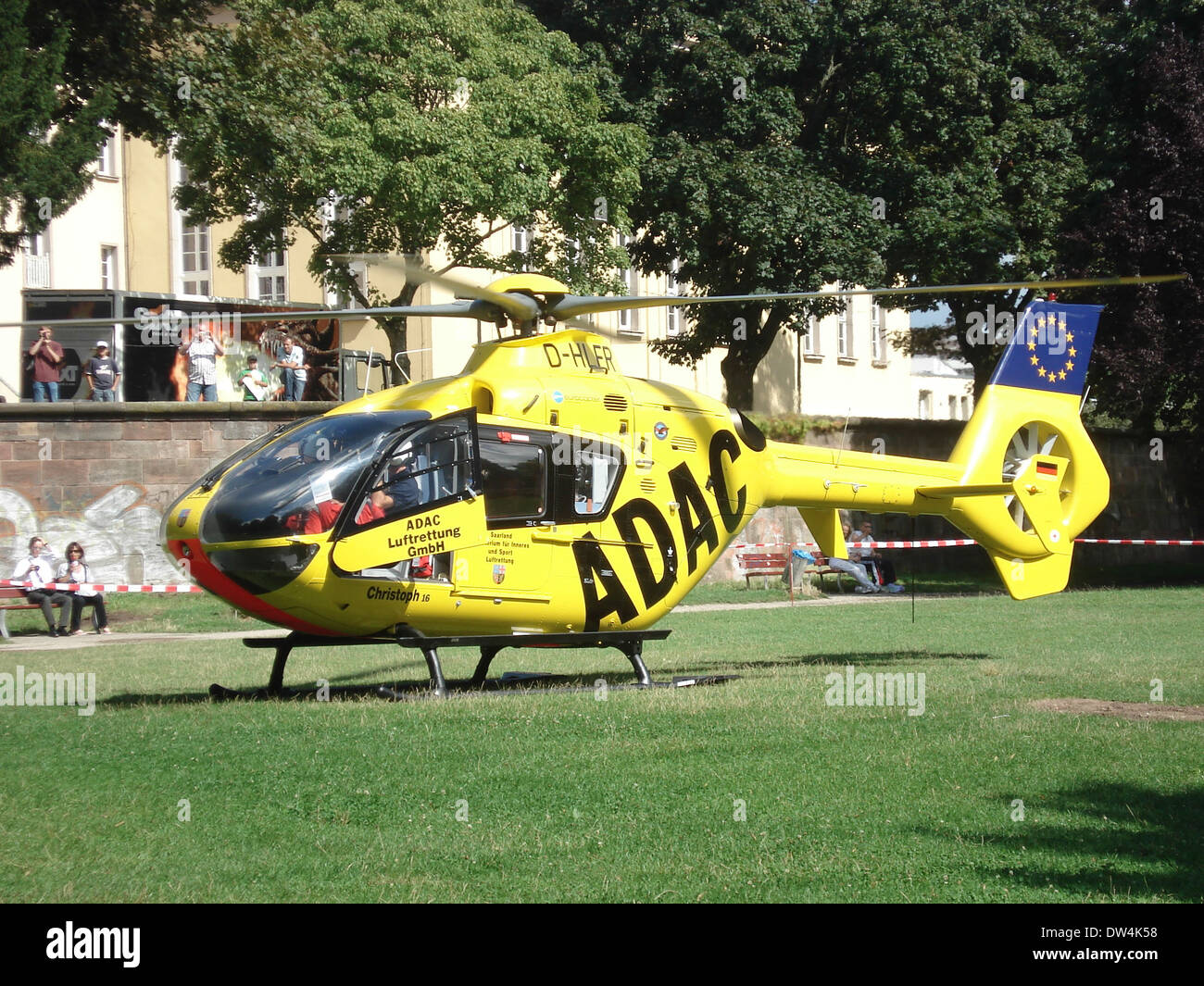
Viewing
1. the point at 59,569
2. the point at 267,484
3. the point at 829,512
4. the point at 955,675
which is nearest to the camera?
the point at 267,484

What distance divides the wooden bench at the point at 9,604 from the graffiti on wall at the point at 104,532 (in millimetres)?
4127

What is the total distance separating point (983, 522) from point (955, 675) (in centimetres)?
357

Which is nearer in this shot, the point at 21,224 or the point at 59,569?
the point at 21,224

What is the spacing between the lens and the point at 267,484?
501 inches

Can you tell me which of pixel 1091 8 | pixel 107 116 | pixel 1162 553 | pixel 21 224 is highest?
pixel 1091 8

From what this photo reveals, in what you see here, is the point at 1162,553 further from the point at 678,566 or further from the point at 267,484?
the point at 267,484

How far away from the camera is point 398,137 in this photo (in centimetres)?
2962

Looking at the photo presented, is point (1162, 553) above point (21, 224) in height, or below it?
below

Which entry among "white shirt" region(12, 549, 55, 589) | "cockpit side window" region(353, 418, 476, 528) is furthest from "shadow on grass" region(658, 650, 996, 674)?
"white shirt" region(12, 549, 55, 589)

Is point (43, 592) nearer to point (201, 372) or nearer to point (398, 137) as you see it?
point (201, 372)

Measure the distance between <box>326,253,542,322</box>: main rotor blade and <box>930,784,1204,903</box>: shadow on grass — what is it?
671 cm

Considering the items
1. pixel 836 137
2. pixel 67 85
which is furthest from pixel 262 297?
pixel 67 85
